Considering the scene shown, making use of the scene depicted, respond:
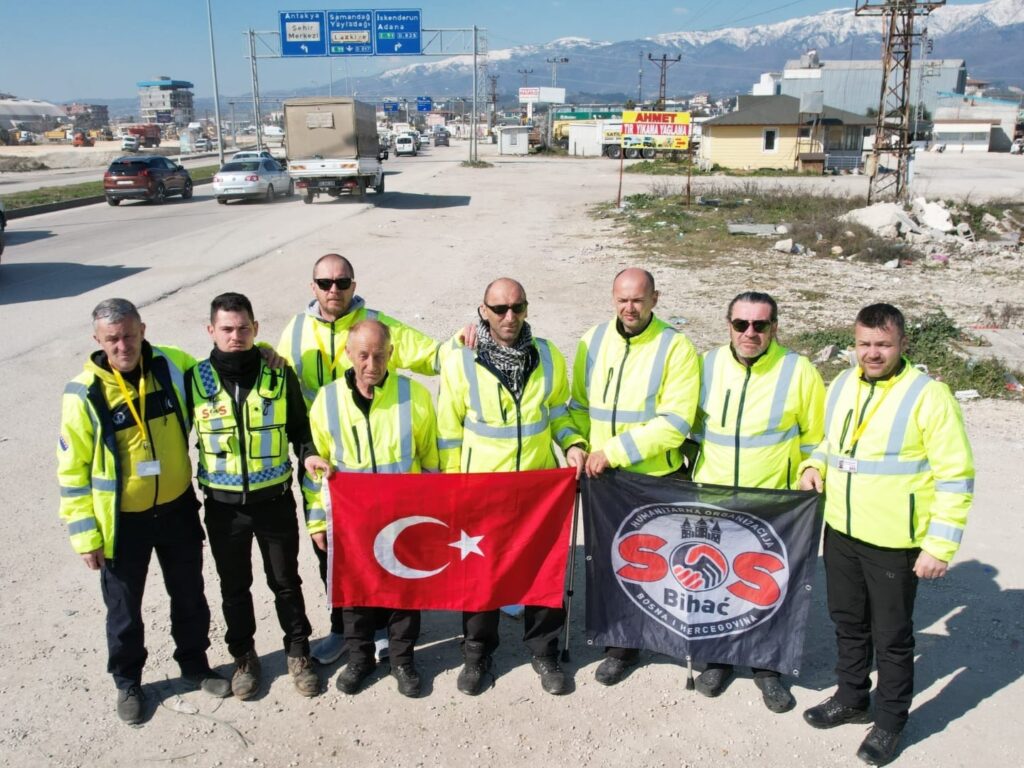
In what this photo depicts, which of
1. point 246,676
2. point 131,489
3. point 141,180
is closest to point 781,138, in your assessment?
point 141,180

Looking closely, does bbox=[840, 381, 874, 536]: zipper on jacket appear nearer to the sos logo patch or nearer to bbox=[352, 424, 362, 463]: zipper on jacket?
the sos logo patch

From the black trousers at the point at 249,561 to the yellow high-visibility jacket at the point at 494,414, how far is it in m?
0.90

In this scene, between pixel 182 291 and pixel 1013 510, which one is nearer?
pixel 1013 510

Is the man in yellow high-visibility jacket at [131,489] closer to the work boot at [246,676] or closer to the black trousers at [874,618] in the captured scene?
the work boot at [246,676]

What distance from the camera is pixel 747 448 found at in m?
4.04

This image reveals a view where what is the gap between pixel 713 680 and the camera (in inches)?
165

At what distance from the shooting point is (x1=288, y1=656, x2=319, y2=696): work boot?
4152 millimetres

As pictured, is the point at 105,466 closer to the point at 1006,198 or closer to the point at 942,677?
the point at 942,677

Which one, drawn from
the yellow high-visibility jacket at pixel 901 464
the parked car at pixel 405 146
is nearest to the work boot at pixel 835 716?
the yellow high-visibility jacket at pixel 901 464

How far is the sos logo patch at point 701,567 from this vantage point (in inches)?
160

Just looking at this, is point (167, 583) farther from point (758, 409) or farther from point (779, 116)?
point (779, 116)

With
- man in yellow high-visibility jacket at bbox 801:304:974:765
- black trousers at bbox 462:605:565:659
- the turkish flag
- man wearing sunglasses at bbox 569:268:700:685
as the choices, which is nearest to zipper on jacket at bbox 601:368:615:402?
man wearing sunglasses at bbox 569:268:700:685

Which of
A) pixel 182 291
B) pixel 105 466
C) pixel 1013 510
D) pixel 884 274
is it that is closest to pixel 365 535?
pixel 105 466

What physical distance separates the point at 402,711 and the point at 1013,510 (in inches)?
192
